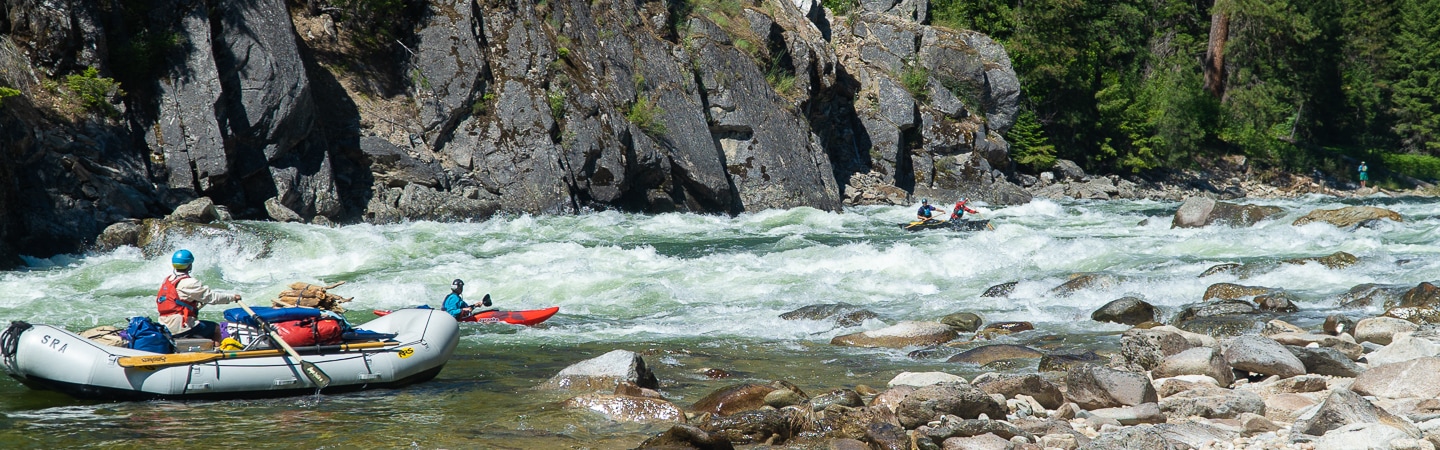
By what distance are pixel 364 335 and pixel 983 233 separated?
12.0m

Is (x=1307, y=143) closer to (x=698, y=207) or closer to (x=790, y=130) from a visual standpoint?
(x=790, y=130)

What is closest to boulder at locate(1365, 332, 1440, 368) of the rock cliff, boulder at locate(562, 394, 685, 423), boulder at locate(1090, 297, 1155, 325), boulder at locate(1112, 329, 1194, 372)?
boulder at locate(1112, 329, 1194, 372)

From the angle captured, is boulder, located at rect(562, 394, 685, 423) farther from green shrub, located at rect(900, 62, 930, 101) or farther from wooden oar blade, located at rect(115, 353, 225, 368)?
green shrub, located at rect(900, 62, 930, 101)

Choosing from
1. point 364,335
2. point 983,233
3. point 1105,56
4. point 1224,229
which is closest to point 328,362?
point 364,335

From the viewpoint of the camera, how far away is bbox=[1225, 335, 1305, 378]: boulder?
6.80 metres

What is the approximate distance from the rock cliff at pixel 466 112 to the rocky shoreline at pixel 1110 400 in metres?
11.8

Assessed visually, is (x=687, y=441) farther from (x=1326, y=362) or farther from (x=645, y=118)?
(x=645, y=118)

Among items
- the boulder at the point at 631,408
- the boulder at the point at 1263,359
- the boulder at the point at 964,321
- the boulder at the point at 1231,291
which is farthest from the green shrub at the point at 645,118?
the boulder at the point at 1263,359

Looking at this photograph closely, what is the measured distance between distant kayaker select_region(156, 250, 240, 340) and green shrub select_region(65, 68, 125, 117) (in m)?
10.7

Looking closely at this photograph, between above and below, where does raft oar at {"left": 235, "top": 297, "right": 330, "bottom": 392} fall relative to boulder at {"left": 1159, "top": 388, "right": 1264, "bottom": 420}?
above

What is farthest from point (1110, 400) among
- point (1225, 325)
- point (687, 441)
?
point (1225, 325)

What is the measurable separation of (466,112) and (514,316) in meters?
11.5

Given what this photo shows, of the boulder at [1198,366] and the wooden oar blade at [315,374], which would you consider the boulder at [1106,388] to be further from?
the wooden oar blade at [315,374]

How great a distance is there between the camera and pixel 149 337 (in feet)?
23.5
